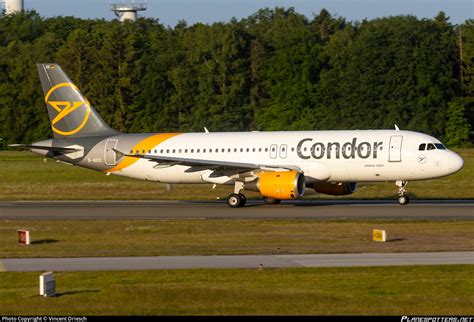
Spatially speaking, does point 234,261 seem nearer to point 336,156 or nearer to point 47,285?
point 47,285

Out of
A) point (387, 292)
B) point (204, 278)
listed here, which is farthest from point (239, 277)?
point (387, 292)

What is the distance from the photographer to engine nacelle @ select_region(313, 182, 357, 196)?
5016 centimetres

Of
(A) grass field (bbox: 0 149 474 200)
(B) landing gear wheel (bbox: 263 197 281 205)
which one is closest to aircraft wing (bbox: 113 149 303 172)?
(B) landing gear wheel (bbox: 263 197 281 205)

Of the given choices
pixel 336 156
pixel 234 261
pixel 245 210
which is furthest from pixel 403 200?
pixel 234 261

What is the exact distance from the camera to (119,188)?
214ft

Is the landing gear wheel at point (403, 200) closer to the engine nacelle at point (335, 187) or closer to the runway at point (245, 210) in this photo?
the runway at point (245, 210)

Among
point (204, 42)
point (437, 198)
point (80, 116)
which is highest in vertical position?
point (204, 42)

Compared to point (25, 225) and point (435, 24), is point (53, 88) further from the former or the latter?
point (435, 24)

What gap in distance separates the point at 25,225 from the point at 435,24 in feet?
274

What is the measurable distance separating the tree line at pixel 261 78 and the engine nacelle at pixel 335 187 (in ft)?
168

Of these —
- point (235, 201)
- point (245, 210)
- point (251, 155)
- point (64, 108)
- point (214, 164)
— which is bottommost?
point (245, 210)

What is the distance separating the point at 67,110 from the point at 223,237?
21.3 meters

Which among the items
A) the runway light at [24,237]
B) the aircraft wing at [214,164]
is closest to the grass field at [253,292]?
the runway light at [24,237]

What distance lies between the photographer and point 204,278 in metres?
25.4
